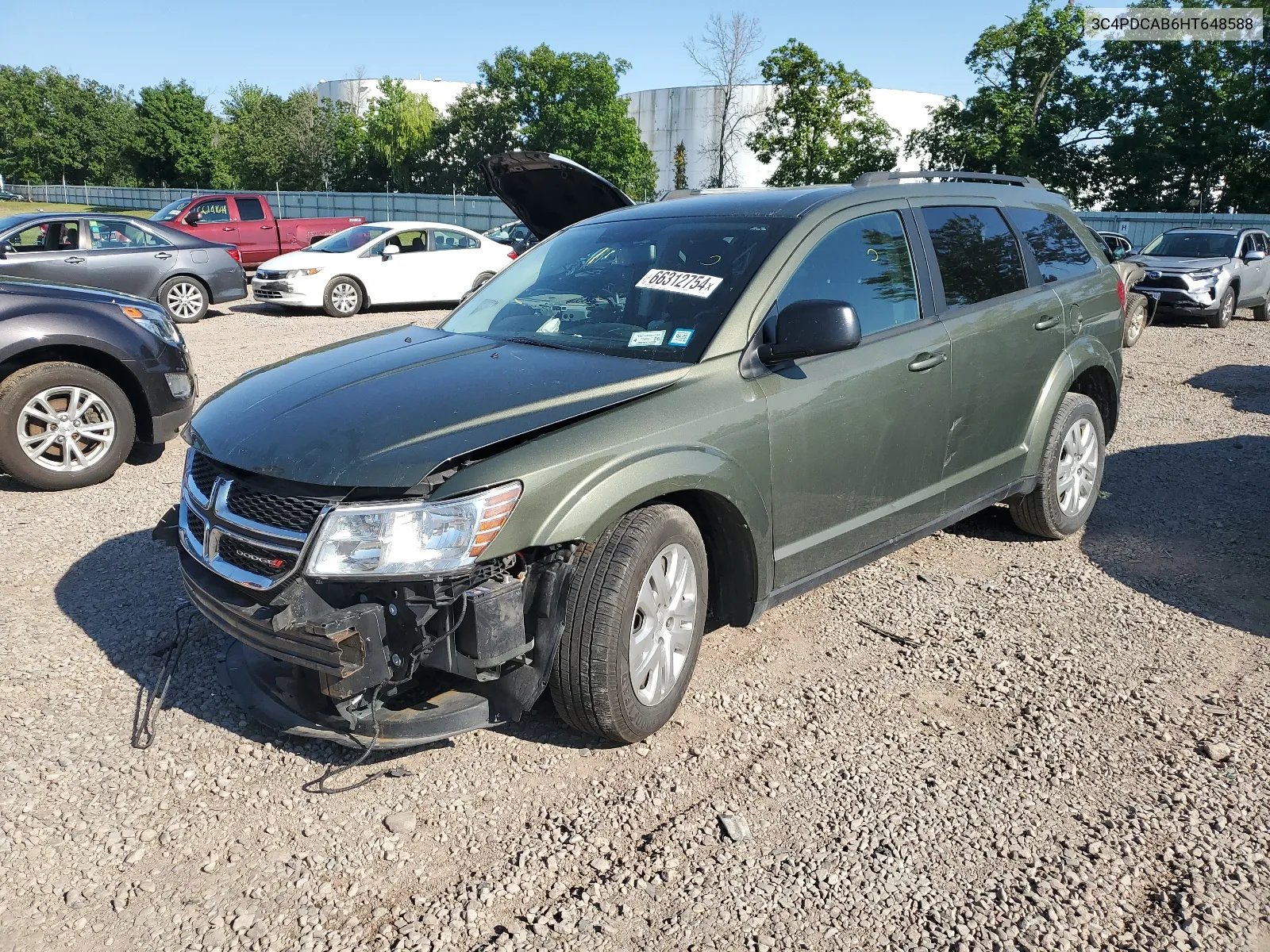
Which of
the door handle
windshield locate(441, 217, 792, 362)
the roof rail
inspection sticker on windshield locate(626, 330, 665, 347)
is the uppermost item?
the roof rail

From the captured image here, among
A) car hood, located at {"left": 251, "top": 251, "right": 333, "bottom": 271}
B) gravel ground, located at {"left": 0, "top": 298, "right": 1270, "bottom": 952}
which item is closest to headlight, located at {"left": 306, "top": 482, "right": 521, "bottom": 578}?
gravel ground, located at {"left": 0, "top": 298, "right": 1270, "bottom": 952}

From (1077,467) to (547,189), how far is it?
366cm

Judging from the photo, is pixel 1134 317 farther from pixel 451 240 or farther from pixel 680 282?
pixel 680 282

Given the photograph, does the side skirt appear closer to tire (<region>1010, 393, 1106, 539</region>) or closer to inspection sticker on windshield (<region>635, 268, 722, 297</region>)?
tire (<region>1010, 393, 1106, 539</region>)

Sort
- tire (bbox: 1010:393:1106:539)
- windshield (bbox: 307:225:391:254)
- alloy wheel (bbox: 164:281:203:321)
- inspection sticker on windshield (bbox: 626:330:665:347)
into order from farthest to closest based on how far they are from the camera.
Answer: windshield (bbox: 307:225:391:254) → alloy wheel (bbox: 164:281:203:321) → tire (bbox: 1010:393:1106:539) → inspection sticker on windshield (bbox: 626:330:665:347)

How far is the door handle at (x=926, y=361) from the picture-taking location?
13.8 ft

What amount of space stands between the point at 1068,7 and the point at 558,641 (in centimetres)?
4215

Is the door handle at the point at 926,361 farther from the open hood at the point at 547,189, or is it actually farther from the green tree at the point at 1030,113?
the green tree at the point at 1030,113

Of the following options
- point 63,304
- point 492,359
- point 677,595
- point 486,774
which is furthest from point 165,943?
point 63,304

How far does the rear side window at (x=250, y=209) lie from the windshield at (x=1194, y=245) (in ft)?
55.1

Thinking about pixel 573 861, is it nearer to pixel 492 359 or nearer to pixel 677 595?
pixel 677 595

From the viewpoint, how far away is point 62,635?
429 cm

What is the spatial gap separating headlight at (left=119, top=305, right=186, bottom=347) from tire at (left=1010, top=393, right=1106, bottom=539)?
544 centimetres

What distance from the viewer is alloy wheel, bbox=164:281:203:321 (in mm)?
14508
